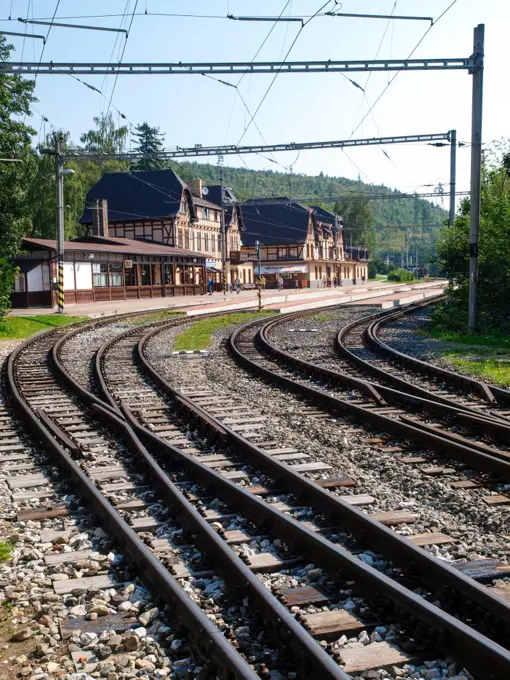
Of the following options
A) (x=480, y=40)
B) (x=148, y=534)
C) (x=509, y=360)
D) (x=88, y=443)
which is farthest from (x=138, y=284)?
(x=148, y=534)

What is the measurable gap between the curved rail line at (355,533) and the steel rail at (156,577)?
999 mm

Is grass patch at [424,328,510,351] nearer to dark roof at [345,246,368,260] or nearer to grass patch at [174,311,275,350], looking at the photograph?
grass patch at [174,311,275,350]

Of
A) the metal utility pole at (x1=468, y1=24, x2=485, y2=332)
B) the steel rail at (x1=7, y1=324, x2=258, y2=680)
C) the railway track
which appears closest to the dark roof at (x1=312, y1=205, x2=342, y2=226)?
the metal utility pole at (x1=468, y1=24, x2=485, y2=332)

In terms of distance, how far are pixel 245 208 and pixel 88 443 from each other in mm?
94878

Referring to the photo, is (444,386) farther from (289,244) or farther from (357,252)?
(357,252)

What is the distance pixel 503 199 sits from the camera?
78.3 ft

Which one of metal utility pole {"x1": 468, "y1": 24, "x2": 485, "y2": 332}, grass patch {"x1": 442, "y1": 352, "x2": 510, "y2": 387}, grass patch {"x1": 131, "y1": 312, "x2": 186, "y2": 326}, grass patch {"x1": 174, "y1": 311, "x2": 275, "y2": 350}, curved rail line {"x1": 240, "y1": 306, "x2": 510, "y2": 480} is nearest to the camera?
curved rail line {"x1": 240, "y1": 306, "x2": 510, "y2": 480}

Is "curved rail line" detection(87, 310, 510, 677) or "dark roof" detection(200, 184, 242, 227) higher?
"dark roof" detection(200, 184, 242, 227)

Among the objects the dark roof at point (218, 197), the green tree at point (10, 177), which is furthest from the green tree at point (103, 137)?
the green tree at point (10, 177)

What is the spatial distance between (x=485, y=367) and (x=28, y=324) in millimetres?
19287

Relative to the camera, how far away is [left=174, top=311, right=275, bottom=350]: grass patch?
20556 mm

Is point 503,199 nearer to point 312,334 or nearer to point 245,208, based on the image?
point 312,334

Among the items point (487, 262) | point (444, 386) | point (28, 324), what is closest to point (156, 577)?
point (444, 386)

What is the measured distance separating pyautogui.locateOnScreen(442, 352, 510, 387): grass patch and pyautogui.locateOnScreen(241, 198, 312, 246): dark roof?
7659cm
